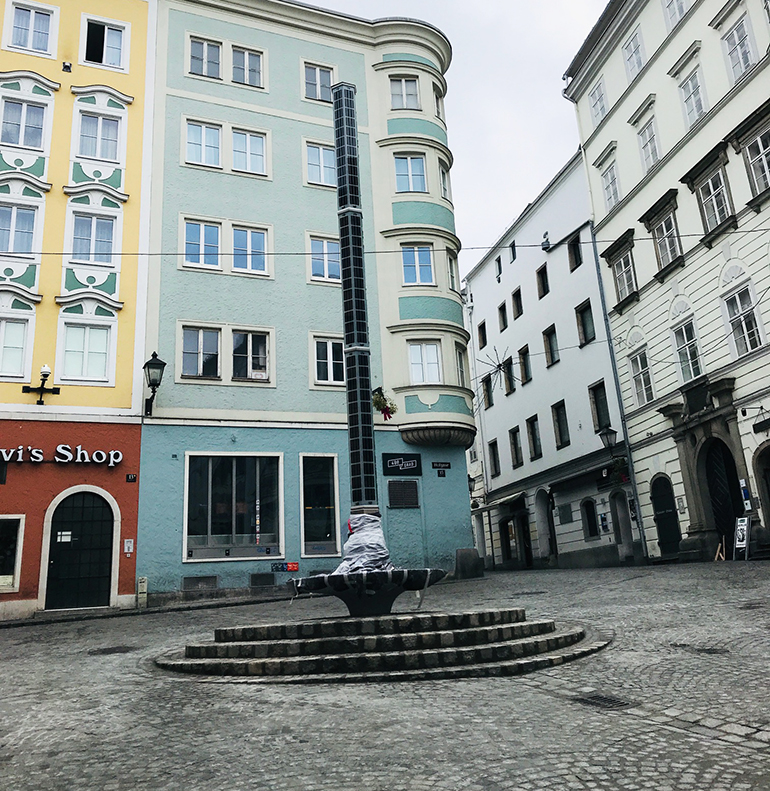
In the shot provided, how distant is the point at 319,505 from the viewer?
2152 centimetres

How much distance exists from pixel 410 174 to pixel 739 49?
34.9 feet

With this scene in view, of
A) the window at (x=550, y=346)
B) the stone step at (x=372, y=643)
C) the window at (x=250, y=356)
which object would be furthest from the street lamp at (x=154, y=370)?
the window at (x=550, y=346)

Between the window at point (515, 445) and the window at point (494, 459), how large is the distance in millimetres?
1851

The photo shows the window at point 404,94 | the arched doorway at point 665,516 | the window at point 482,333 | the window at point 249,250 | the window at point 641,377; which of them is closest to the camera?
the window at point 249,250

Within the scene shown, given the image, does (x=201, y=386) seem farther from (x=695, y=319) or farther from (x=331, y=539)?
(x=695, y=319)

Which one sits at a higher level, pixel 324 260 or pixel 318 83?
pixel 318 83

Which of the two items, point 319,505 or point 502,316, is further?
point 502,316

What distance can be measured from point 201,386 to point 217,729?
53.0 feet

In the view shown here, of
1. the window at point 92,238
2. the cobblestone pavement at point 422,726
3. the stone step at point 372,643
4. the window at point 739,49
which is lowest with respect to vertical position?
the cobblestone pavement at point 422,726

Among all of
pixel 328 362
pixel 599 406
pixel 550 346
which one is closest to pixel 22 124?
pixel 328 362

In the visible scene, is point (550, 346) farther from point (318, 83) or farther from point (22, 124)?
point (22, 124)

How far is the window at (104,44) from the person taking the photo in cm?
2345

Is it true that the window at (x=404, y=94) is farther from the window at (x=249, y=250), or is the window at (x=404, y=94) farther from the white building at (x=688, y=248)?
the white building at (x=688, y=248)

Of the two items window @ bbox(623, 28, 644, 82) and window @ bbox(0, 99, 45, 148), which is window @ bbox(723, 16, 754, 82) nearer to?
window @ bbox(623, 28, 644, 82)
